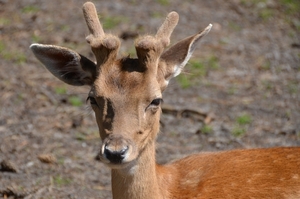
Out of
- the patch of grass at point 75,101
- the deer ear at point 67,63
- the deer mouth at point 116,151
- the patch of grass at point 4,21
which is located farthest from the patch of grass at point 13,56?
the deer mouth at point 116,151

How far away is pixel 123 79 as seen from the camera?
5.84m

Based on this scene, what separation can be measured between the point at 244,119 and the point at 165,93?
127 cm

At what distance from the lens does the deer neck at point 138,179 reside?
19.4ft

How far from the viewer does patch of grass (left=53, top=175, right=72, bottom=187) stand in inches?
300

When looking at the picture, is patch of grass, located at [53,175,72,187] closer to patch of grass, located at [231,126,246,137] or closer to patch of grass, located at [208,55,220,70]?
patch of grass, located at [231,126,246,137]

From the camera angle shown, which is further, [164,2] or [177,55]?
[164,2]

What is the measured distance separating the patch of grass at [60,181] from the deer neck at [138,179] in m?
1.74

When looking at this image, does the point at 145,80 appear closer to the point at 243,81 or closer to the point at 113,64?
the point at 113,64

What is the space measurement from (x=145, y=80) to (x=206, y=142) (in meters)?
3.16

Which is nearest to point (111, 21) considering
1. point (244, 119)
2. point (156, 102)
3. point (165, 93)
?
point (165, 93)

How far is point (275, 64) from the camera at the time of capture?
37.2ft

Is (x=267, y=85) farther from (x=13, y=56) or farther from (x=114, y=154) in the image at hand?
(x=114, y=154)

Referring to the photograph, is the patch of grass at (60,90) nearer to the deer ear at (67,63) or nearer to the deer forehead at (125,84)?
the deer ear at (67,63)

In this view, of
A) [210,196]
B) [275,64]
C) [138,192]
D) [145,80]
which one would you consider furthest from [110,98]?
[275,64]
